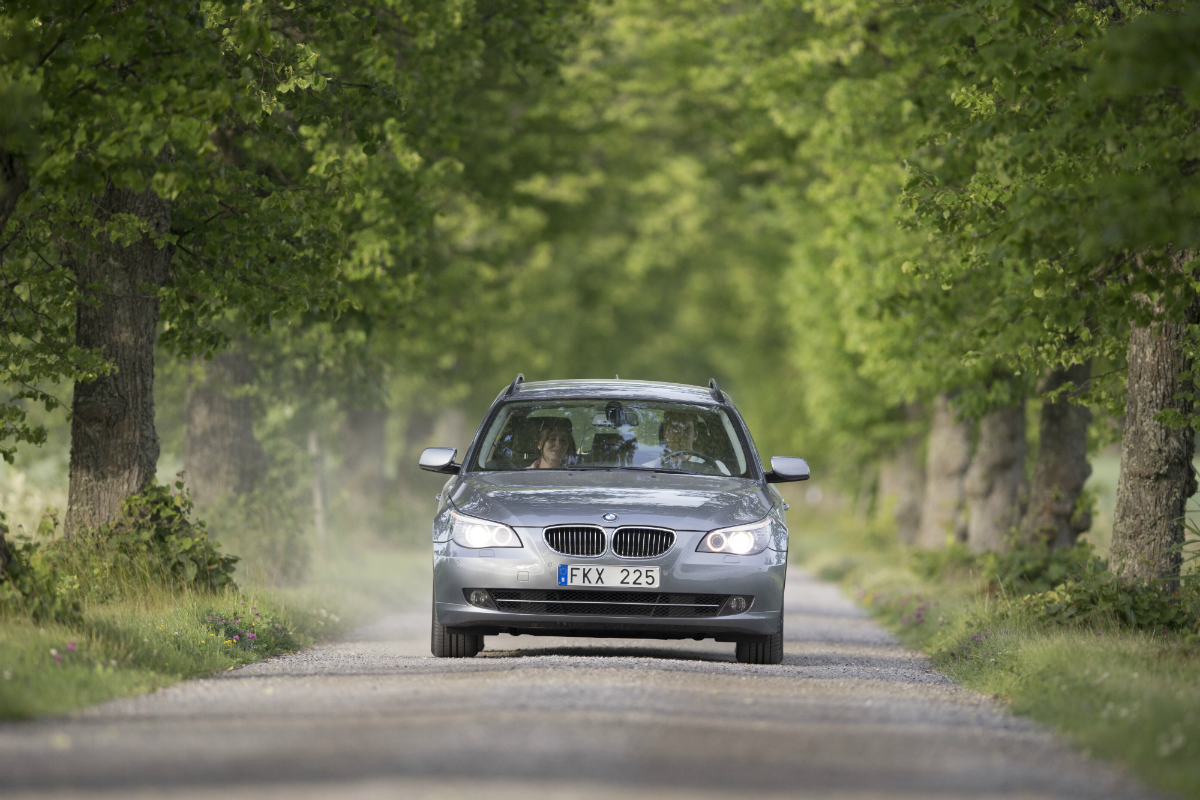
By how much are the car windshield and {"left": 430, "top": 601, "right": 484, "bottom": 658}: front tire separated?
4.07ft

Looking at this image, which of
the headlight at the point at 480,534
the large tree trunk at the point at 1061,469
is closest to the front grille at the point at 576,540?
the headlight at the point at 480,534

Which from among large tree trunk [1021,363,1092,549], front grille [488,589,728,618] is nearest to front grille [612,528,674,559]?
front grille [488,589,728,618]

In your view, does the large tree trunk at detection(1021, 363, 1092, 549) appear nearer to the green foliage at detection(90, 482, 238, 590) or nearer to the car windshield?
the car windshield

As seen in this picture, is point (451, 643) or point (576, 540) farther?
point (451, 643)

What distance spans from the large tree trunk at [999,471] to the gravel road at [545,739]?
11.0 meters

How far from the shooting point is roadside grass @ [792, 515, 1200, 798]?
6.70 meters

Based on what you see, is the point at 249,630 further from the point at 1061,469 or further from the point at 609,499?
the point at 1061,469

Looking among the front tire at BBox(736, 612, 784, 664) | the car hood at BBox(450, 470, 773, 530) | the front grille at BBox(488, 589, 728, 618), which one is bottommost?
the front tire at BBox(736, 612, 784, 664)

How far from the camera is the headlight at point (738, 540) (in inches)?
393

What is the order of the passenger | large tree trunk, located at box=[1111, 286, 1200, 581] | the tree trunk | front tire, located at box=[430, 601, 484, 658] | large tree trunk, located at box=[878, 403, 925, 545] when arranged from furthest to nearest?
the tree trunk
large tree trunk, located at box=[878, 403, 925, 545]
large tree trunk, located at box=[1111, 286, 1200, 581]
the passenger
front tire, located at box=[430, 601, 484, 658]

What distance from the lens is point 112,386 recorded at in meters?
12.2

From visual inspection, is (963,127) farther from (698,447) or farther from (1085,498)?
(1085,498)

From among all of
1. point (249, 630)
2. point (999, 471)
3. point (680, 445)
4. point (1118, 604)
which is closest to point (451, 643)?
point (249, 630)

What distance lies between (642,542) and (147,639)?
3.06m
